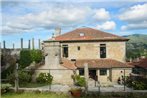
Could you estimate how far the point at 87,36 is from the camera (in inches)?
1630

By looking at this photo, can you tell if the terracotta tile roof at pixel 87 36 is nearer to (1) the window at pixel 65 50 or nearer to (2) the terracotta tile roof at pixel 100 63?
(1) the window at pixel 65 50

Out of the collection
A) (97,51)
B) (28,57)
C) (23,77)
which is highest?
(97,51)

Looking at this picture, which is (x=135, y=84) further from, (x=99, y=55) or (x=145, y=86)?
(x=99, y=55)

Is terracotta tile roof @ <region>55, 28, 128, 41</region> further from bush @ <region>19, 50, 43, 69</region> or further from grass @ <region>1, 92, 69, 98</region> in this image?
grass @ <region>1, 92, 69, 98</region>

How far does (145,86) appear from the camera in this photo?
2520 cm

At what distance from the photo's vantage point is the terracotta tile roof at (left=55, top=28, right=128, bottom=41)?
133ft

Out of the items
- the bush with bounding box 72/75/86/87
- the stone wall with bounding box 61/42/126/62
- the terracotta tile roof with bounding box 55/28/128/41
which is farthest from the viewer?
the stone wall with bounding box 61/42/126/62

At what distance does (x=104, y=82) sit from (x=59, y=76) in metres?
7.65

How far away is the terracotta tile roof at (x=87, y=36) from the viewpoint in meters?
40.5

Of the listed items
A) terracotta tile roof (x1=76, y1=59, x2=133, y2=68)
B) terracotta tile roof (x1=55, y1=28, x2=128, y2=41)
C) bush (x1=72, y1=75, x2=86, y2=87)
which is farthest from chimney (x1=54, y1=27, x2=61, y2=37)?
bush (x1=72, y1=75, x2=86, y2=87)

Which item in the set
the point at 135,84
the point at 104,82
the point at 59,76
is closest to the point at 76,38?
the point at 104,82

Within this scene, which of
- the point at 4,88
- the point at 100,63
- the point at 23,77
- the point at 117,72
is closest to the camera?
the point at 4,88

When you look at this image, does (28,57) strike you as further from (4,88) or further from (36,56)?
(4,88)

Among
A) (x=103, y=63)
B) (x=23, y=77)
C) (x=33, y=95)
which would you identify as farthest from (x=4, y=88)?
(x=103, y=63)
